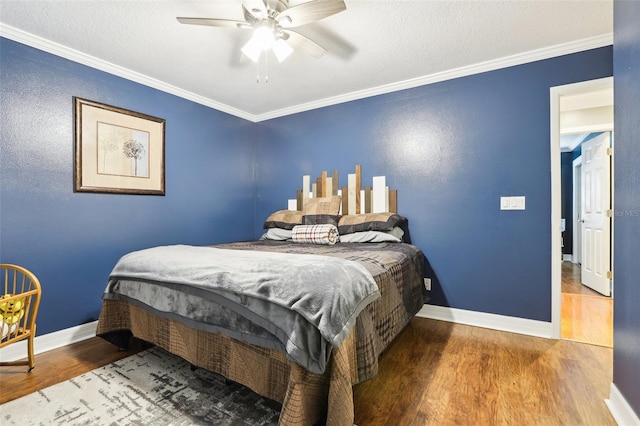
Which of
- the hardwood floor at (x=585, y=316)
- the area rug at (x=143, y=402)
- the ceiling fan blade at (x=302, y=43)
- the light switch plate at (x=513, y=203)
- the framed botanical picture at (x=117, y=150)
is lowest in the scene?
the hardwood floor at (x=585, y=316)

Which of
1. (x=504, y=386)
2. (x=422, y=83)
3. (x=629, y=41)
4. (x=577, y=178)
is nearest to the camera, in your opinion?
(x=629, y=41)

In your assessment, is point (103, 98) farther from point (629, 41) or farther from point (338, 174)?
point (629, 41)

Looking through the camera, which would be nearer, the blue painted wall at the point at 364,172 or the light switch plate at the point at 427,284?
the blue painted wall at the point at 364,172

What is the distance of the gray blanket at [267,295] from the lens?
113cm

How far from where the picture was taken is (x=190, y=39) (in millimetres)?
2221

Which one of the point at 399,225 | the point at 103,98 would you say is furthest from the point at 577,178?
the point at 103,98

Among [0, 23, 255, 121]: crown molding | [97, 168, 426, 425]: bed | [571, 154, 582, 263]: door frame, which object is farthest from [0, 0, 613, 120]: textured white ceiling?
[571, 154, 582, 263]: door frame

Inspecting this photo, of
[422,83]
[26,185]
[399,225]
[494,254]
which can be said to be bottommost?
[494,254]

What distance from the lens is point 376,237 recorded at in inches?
109

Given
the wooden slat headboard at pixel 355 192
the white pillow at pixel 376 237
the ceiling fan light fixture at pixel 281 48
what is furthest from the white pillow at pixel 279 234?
the ceiling fan light fixture at pixel 281 48

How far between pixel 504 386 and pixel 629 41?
1.86 m

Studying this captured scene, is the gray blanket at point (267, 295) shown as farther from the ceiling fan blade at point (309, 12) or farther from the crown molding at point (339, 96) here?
the crown molding at point (339, 96)

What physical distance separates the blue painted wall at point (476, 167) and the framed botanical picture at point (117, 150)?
2.05 m

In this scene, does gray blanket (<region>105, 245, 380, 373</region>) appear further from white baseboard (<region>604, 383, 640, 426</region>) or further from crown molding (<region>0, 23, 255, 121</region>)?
crown molding (<region>0, 23, 255, 121</region>)
